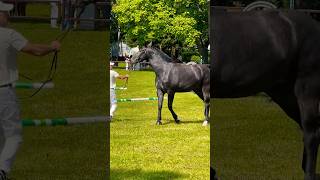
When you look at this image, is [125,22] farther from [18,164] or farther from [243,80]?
[18,164]

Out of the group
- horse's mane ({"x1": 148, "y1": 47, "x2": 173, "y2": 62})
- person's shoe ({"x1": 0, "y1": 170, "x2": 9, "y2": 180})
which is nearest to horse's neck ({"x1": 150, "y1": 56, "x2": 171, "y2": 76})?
horse's mane ({"x1": 148, "y1": 47, "x2": 173, "y2": 62})

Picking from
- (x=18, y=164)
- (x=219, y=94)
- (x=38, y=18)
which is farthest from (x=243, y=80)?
(x=18, y=164)

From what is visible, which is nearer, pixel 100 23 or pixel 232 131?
pixel 100 23

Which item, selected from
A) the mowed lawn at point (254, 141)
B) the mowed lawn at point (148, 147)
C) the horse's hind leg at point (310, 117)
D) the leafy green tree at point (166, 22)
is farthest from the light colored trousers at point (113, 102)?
the horse's hind leg at point (310, 117)

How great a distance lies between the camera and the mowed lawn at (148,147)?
3486 mm

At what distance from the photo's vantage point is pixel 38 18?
3492 millimetres

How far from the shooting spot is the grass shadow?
3.60 metres

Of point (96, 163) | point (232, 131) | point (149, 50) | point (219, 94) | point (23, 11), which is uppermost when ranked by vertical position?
point (23, 11)

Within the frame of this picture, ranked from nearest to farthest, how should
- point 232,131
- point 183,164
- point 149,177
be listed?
point 183,164 → point 149,177 → point 232,131

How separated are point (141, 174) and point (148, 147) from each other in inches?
11.6

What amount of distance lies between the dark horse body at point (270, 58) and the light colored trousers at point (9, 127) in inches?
45.3

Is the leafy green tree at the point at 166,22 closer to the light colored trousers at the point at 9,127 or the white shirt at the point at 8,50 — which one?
the white shirt at the point at 8,50

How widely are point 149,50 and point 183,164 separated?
0.75 meters

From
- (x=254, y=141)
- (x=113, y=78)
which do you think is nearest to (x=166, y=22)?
(x=113, y=78)
